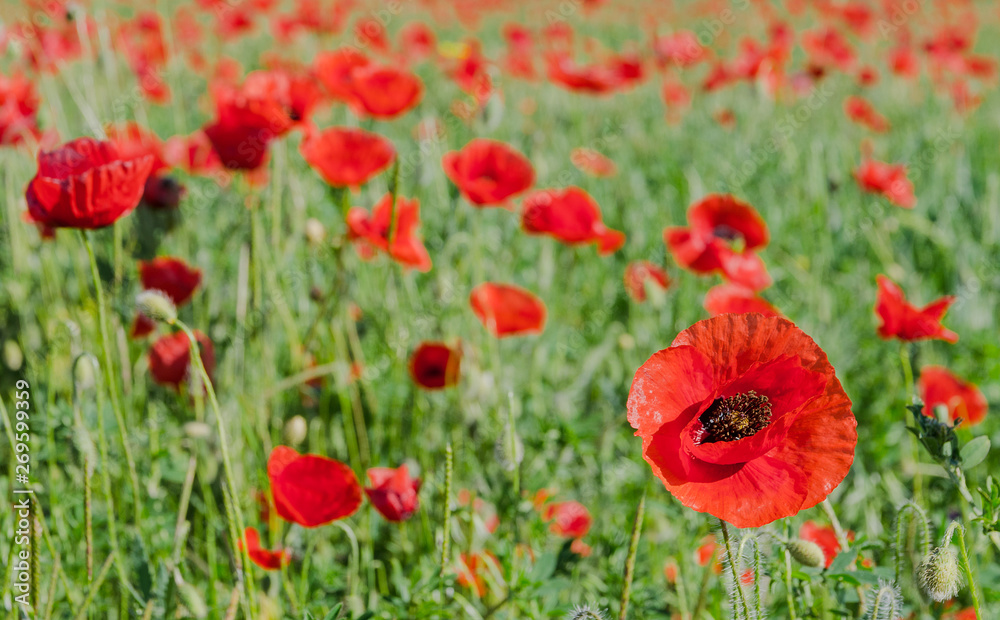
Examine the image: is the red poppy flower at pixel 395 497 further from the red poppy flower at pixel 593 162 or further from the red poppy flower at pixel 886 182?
the red poppy flower at pixel 593 162

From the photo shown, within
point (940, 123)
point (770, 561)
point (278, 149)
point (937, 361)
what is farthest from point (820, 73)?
point (770, 561)

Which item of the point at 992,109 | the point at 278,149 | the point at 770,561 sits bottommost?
the point at 992,109

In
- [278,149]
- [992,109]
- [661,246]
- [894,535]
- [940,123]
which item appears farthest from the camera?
[992,109]

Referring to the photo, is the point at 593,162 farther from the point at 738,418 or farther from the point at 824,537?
the point at 738,418

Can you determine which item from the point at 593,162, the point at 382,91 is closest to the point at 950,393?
the point at 382,91

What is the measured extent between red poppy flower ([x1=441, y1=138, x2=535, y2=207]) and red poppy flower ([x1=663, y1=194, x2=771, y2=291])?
0.35 metres

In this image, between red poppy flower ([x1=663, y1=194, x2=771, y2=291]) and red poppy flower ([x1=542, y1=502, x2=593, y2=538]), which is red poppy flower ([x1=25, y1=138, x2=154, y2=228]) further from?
red poppy flower ([x1=663, y1=194, x2=771, y2=291])

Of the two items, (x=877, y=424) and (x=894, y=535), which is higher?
(x=894, y=535)

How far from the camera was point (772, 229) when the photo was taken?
2850 mm

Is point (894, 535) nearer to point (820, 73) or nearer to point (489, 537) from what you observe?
point (489, 537)

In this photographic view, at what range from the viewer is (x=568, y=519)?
4.65 feet

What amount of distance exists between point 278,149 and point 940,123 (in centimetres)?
416

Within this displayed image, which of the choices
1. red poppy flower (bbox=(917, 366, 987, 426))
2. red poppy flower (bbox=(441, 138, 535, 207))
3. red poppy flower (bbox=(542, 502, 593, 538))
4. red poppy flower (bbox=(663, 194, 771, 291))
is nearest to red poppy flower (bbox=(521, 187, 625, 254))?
red poppy flower (bbox=(441, 138, 535, 207))

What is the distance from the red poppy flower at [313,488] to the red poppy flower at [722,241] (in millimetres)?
941
